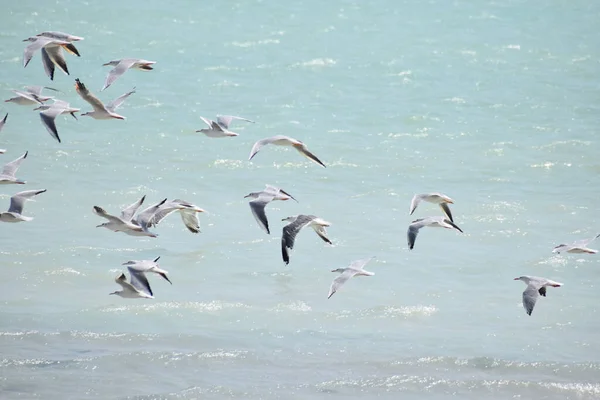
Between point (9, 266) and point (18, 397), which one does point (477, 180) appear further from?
point (18, 397)

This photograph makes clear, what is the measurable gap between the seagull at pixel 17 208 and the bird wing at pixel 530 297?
197 inches

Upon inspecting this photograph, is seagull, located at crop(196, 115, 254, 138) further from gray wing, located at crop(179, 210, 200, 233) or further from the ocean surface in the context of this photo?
the ocean surface

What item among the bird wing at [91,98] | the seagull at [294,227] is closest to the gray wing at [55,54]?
the bird wing at [91,98]

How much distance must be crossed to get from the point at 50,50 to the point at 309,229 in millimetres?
5333

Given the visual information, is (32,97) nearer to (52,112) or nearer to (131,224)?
(52,112)

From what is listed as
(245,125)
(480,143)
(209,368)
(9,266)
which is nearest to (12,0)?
(245,125)

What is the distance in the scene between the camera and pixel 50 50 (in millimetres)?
11156

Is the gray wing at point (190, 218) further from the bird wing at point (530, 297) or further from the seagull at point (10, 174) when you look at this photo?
the bird wing at point (530, 297)

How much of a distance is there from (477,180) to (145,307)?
26.9 ft

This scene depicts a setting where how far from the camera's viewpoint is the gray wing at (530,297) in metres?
10.1

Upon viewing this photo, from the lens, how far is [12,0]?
1395 inches

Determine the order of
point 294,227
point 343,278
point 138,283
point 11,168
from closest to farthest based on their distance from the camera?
point 138,283
point 294,227
point 343,278
point 11,168

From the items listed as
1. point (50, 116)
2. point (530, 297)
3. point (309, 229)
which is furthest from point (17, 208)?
point (530, 297)

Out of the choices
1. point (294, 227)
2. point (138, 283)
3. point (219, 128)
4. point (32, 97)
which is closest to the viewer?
point (138, 283)
